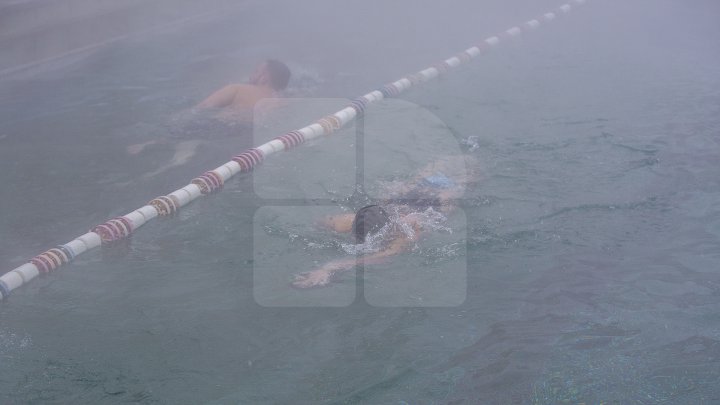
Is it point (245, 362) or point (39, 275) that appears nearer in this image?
point (245, 362)

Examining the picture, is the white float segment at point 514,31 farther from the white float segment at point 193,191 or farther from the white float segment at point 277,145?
the white float segment at point 193,191

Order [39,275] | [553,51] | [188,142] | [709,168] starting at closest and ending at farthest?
[39,275] → [709,168] → [188,142] → [553,51]

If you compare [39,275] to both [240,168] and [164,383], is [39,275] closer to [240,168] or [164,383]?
[164,383]

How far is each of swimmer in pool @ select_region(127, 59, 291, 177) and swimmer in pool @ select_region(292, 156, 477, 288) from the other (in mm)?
2652

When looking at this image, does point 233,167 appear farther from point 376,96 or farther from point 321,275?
point 376,96

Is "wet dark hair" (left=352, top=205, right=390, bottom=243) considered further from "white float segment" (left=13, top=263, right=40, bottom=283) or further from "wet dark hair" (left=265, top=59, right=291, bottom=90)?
"wet dark hair" (left=265, top=59, right=291, bottom=90)

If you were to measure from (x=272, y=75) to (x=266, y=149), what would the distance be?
1515 mm

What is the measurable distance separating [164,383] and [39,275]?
1875mm

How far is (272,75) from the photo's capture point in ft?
31.0

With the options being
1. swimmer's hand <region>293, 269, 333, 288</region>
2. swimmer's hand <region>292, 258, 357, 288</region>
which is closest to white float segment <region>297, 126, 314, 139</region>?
swimmer's hand <region>292, 258, 357, 288</region>

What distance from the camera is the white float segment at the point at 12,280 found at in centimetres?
521

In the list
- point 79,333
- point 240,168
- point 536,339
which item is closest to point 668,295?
point 536,339

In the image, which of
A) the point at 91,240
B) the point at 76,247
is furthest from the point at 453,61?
the point at 76,247

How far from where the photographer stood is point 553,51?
13.8 m
